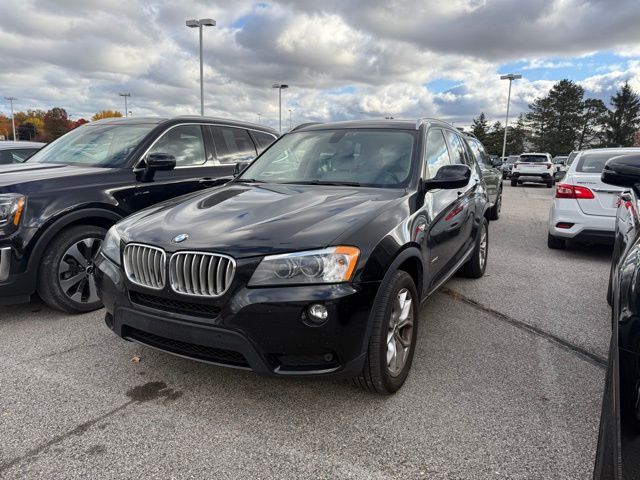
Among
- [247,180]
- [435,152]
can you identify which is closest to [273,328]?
[247,180]

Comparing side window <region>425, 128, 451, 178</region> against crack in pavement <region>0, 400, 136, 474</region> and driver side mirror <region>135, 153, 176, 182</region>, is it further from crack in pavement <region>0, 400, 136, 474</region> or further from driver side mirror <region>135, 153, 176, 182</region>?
crack in pavement <region>0, 400, 136, 474</region>

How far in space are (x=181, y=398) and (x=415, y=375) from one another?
1.48 meters

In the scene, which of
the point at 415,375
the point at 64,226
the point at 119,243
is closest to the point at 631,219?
the point at 415,375

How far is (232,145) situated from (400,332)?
383 cm

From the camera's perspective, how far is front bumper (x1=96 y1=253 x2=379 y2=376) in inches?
91.0

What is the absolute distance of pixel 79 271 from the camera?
13.6 feet

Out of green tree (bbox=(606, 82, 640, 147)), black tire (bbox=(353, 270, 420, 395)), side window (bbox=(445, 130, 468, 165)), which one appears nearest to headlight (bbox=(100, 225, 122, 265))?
black tire (bbox=(353, 270, 420, 395))

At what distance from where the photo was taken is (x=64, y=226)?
3.98m

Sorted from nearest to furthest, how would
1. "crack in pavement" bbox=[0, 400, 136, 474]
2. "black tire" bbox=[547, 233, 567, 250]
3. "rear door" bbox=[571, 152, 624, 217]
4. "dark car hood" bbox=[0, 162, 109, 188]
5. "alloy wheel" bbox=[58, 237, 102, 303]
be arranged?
1. "crack in pavement" bbox=[0, 400, 136, 474]
2. "dark car hood" bbox=[0, 162, 109, 188]
3. "alloy wheel" bbox=[58, 237, 102, 303]
4. "rear door" bbox=[571, 152, 624, 217]
5. "black tire" bbox=[547, 233, 567, 250]

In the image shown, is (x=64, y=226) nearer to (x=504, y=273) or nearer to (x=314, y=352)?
(x=314, y=352)

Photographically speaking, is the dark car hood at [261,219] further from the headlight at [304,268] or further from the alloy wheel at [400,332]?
the alloy wheel at [400,332]

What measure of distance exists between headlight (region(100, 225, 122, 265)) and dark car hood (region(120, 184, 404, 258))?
0.21ft

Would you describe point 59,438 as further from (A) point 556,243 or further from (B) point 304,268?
(A) point 556,243

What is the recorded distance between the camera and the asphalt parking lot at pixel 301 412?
88.3 inches
